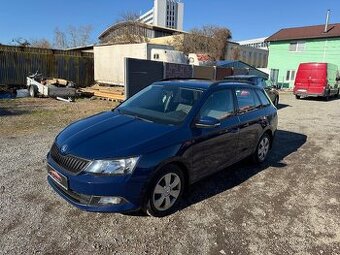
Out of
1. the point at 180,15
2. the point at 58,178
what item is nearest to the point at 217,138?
the point at 58,178

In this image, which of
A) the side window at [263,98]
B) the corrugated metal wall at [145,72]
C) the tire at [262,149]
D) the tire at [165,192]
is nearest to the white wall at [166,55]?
the corrugated metal wall at [145,72]

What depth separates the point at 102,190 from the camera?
3109 mm

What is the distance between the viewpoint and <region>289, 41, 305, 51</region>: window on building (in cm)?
3139

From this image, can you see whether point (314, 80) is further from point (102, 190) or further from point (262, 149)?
point (102, 190)

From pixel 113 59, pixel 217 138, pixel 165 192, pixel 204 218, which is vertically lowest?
pixel 204 218

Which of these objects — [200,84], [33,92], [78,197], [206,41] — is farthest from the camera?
[206,41]

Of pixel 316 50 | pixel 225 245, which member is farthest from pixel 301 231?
pixel 316 50

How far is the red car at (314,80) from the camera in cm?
1898

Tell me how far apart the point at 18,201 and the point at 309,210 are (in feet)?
12.8

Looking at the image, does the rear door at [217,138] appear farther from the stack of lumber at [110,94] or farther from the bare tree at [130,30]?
the bare tree at [130,30]

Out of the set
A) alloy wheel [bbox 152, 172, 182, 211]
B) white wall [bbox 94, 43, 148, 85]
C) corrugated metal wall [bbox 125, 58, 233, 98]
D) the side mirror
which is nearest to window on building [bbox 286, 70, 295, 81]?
corrugated metal wall [bbox 125, 58, 233, 98]

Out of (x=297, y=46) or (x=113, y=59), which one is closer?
(x=113, y=59)

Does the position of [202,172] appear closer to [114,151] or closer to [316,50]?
[114,151]

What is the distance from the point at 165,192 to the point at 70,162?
1.17 metres
